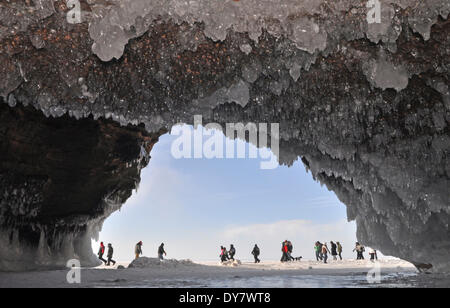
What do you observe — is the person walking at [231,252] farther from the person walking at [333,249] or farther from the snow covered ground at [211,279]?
the person walking at [333,249]

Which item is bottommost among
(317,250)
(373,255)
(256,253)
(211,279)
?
(373,255)

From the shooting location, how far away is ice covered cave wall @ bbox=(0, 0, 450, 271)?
4.00m

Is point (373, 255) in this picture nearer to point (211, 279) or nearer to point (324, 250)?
point (324, 250)

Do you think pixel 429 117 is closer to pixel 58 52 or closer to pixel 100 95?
pixel 100 95

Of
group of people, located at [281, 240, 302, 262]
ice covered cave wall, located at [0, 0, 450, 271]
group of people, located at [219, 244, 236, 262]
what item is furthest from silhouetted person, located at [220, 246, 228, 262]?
ice covered cave wall, located at [0, 0, 450, 271]

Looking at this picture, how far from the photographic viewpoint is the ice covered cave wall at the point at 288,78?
13.1ft

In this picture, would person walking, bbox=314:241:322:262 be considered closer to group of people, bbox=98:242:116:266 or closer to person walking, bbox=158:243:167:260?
person walking, bbox=158:243:167:260

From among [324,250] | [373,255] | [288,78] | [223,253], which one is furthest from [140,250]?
[288,78]

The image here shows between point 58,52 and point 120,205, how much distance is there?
1108cm

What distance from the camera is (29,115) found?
360 inches

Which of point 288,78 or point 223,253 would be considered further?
point 223,253

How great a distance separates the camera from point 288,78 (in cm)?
523

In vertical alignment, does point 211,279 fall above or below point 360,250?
above
